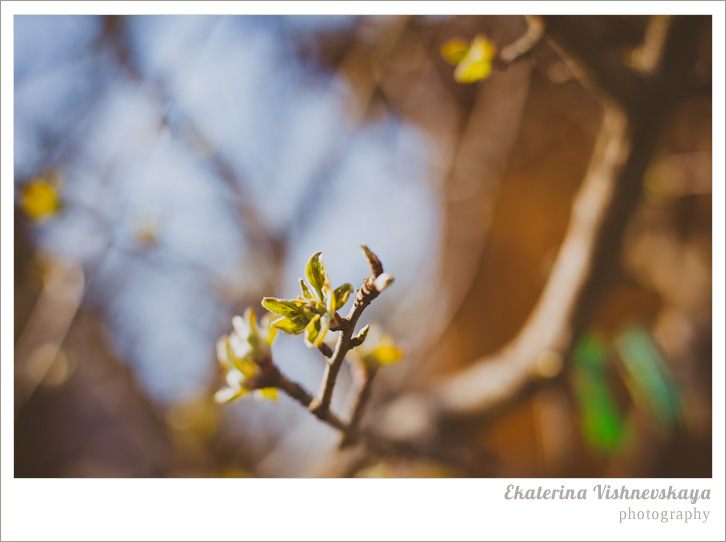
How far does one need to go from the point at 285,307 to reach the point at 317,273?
0.12ft

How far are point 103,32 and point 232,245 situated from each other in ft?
2.15

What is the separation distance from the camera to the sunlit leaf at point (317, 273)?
0.32m

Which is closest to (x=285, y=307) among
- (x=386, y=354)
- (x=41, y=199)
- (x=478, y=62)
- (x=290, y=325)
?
(x=290, y=325)

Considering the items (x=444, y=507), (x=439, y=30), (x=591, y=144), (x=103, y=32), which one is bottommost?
(x=591, y=144)

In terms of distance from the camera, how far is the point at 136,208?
1044 mm

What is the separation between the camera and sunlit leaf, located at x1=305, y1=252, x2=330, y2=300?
32 cm

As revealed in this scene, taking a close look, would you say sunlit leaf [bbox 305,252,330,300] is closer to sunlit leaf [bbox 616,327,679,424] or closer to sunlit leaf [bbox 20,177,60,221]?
sunlit leaf [bbox 20,177,60,221]

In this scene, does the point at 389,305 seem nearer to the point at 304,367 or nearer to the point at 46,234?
the point at 304,367

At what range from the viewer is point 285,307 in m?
0.33

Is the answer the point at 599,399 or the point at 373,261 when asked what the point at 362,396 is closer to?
the point at 373,261

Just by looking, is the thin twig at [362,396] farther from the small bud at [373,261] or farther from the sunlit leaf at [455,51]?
the sunlit leaf at [455,51]

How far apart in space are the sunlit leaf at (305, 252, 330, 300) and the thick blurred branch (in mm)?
426

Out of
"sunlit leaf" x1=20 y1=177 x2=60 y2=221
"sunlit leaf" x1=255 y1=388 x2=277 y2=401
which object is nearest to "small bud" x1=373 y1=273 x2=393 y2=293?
"sunlit leaf" x1=255 y1=388 x2=277 y2=401

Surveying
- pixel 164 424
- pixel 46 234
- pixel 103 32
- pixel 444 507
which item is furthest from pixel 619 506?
pixel 103 32
